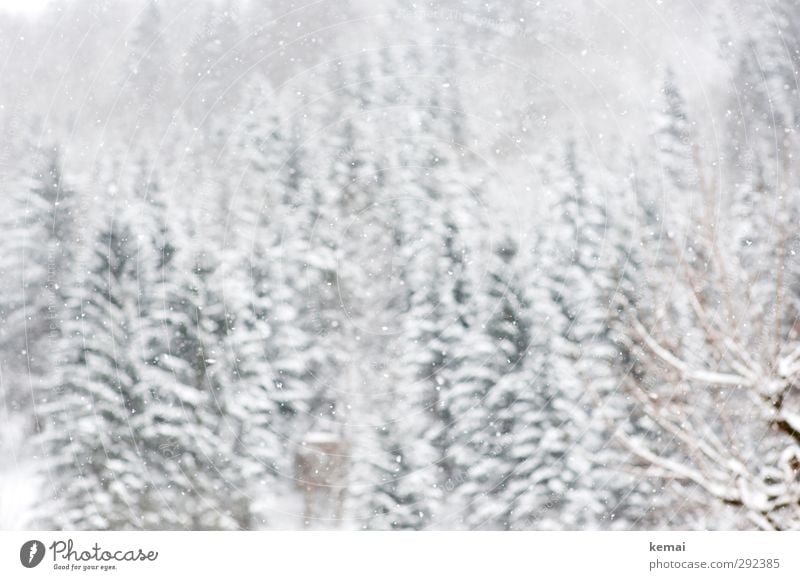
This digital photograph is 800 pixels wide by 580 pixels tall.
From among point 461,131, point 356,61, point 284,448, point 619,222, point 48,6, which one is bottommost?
point 284,448

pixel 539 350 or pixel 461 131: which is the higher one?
pixel 461 131

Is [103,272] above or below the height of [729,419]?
above

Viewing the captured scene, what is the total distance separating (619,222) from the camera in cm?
84

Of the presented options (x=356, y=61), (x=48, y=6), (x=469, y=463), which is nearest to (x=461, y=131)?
(x=356, y=61)

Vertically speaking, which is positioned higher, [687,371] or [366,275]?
[366,275]

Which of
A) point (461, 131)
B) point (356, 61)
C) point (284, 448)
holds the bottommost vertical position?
point (284, 448)

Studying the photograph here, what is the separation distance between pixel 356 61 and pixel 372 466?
19.3 inches

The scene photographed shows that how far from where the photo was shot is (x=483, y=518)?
832 mm

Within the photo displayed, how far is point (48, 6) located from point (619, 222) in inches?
29.3

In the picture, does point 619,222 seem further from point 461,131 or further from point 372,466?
point 372,466

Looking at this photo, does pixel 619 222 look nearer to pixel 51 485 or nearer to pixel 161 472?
pixel 161 472

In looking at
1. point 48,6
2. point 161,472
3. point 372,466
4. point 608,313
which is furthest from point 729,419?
point 48,6

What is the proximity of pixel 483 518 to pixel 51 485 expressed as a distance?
519 millimetres
